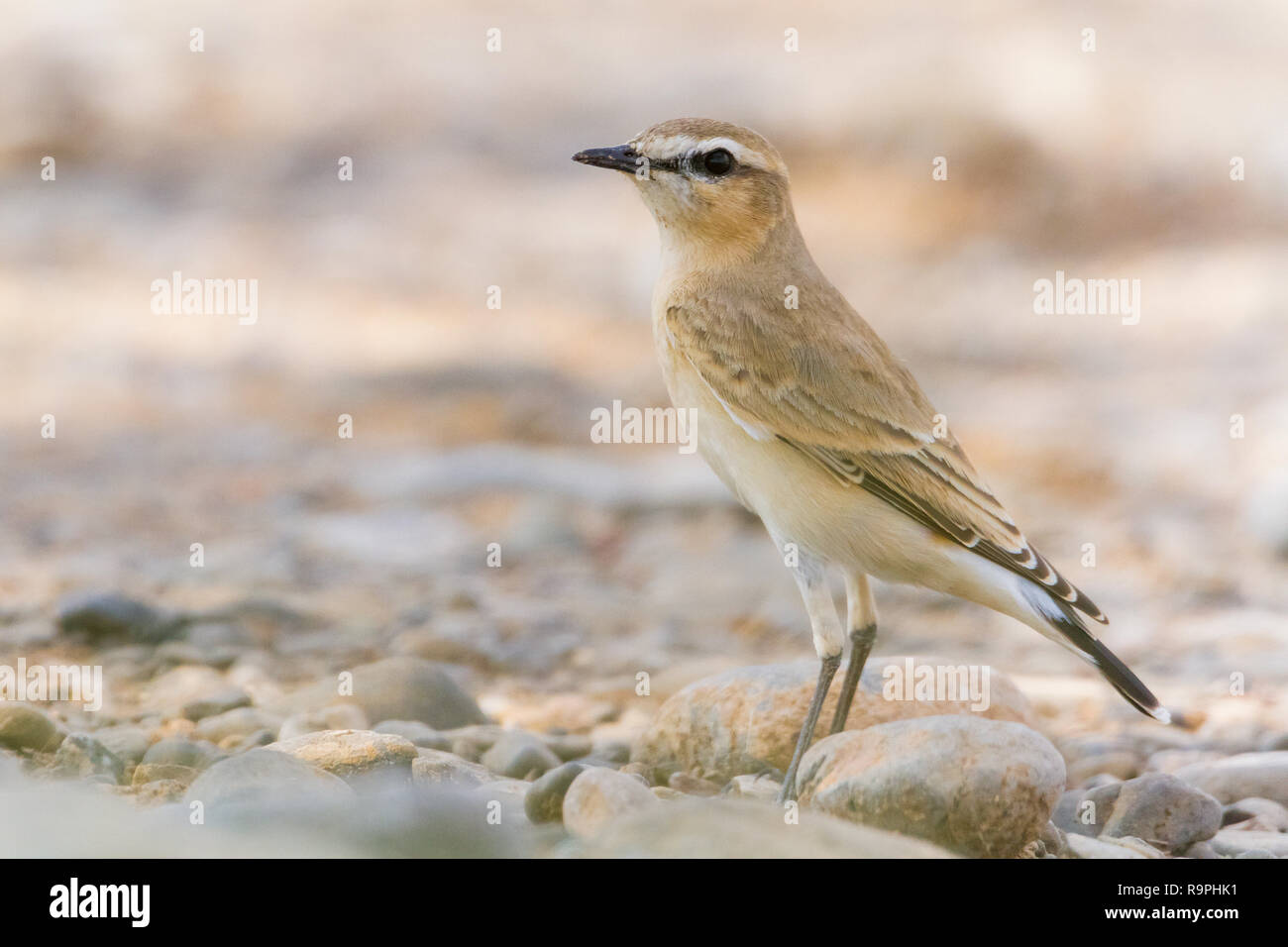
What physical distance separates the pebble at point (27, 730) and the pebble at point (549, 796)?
83.0 inches

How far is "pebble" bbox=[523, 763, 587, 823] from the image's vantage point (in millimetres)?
5723

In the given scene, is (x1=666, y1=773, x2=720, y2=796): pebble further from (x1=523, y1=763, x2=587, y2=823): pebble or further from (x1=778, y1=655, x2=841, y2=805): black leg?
(x1=523, y1=763, x2=587, y2=823): pebble

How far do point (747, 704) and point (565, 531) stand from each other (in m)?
5.18

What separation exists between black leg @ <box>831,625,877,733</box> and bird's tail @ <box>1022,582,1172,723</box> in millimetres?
737

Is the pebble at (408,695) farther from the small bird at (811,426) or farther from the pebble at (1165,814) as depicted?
the pebble at (1165,814)

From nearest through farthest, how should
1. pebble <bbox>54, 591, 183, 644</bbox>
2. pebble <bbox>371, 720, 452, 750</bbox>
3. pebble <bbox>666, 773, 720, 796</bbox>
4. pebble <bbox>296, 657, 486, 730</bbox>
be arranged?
pebble <bbox>666, 773, 720, 796</bbox> < pebble <bbox>371, 720, 452, 750</bbox> < pebble <bbox>296, 657, 486, 730</bbox> < pebble <bbox>54, 591, 183, 644</bbox>

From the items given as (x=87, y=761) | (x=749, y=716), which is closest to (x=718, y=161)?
(x=749, y=716)

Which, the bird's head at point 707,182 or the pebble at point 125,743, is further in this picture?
the bird's head at point 707,182

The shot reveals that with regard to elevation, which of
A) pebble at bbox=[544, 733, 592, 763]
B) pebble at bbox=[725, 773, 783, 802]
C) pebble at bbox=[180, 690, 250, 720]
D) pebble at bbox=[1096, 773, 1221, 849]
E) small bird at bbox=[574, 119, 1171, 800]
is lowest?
pebble at bbox=[1096, 773, 1221, 849]

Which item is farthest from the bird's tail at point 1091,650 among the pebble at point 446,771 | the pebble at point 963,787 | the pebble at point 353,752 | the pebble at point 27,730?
the pebble at point 27,730

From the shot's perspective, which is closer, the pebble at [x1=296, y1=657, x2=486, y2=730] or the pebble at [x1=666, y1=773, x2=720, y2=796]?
the pebble at [x1=666, y1=773, x2=720, y2=796]

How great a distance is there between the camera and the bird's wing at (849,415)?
6039mm

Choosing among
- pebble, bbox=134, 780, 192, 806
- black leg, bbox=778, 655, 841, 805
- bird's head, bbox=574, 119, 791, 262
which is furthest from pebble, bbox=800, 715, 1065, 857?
pebble, bbox=134, 780, 192, 806

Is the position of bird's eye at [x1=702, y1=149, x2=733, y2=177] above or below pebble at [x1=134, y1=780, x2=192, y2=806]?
above
